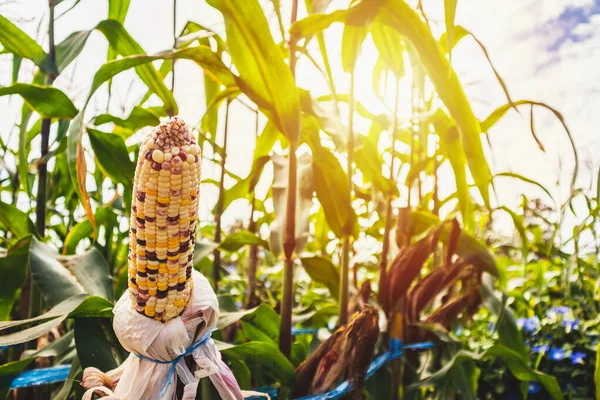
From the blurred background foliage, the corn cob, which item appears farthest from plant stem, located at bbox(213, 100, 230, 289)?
the corn cob

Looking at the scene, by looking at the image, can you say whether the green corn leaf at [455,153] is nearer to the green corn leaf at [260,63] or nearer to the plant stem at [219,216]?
the green corn leaf at [260,63]

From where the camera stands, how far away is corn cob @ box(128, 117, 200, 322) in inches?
14.2

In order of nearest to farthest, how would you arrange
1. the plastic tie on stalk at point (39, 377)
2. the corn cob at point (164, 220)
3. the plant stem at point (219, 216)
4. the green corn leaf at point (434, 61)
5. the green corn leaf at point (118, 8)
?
the corn cob at point (164, 220)
the plastic tie on stalk at point (39, 377)
the green corn leaf at point (434, 61)
the green corn leaf at point (118, 8)
the plant stem at point (219, 216)

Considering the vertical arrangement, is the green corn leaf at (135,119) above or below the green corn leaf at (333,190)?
above

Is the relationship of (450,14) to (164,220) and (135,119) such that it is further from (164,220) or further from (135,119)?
(135,119)

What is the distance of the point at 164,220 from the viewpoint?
1.24 feet

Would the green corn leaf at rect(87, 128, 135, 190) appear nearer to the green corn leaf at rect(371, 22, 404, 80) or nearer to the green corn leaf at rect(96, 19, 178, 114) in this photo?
the green corn leaf at rect(96, 19, 178, 114)

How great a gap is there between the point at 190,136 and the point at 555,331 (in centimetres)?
128

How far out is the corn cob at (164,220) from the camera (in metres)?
0.36

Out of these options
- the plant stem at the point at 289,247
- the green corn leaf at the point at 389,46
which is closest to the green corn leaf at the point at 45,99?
the plant stem at the point at 289,247

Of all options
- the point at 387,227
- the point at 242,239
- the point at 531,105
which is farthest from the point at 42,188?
the point at 531,105

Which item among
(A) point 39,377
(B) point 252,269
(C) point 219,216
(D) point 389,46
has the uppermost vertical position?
(D) point 389,46

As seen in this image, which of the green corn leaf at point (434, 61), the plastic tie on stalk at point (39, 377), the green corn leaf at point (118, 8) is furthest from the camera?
the green corn leaf at point (118, 8)

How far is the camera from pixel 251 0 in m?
0.65
